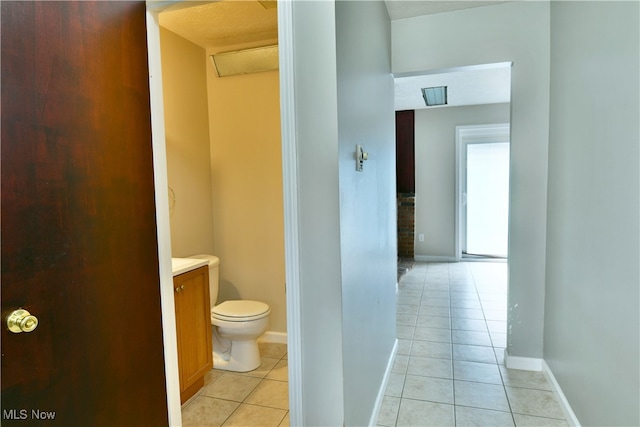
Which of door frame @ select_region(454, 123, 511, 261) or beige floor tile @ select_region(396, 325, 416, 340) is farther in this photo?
door frame @ select_region(454, 123, 511, 261)

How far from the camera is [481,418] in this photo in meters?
1.95

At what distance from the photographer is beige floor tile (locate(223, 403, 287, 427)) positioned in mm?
1944

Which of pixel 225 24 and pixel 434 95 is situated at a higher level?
pixel 434 95

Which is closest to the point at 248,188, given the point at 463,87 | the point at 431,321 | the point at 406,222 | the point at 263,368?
the point at 263,368

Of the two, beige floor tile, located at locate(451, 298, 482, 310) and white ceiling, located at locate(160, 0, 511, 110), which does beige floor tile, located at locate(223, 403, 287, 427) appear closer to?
white ceiling, located at locate(160, 0, 511, 110)

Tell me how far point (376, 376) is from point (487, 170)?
4.95 metres

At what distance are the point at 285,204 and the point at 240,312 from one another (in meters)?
1.38

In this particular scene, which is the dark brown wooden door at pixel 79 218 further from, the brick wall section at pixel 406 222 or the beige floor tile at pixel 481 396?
the brick wall section at pixel 406 222

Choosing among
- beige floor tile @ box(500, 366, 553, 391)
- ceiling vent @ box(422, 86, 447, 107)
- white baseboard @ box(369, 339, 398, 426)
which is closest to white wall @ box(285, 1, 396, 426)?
white baseboard @ box(369, 339, 398, 426)

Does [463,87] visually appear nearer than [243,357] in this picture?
No

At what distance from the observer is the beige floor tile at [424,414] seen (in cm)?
192

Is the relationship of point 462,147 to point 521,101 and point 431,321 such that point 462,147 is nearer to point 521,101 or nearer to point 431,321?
point 431,321
